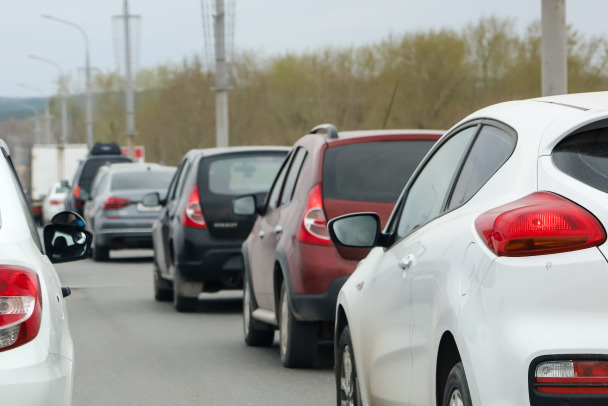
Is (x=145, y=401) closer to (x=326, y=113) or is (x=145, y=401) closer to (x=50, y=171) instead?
(x=50, y=171)

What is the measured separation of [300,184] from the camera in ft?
32.2

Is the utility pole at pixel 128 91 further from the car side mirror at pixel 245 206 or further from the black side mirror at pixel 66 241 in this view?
the black side mirror at pixel 66 241

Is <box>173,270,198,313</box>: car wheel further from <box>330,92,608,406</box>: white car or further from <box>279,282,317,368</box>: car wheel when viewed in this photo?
<box>330,92,608,406</box>: white car

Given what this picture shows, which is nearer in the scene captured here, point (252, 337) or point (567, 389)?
point (567, 389)

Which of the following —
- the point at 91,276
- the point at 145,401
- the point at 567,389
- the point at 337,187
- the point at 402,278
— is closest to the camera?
the point at 567,389

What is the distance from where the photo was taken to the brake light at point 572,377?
12.5ft

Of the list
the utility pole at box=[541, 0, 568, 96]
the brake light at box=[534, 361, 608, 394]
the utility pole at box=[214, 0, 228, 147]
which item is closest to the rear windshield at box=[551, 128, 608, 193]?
the brake light at box=[534, 361, 608, 394]

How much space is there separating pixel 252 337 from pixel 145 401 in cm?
297

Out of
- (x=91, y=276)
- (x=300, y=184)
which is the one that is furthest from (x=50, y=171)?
(x=300, y=184)

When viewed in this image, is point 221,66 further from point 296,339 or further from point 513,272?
point 513,272

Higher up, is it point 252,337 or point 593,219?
point 593,219

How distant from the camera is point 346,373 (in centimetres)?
654

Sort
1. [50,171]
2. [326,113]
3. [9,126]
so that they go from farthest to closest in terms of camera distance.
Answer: [9,126], [326,113], [50,171]

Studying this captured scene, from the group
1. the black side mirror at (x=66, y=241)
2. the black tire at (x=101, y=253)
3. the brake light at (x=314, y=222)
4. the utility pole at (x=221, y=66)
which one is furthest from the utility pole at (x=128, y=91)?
the black side mirror at (x=66, y=241)
